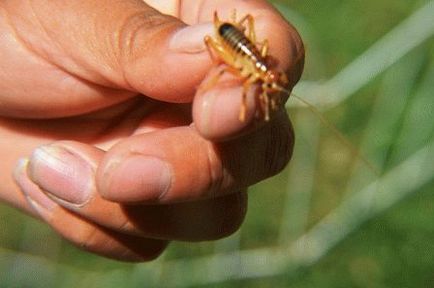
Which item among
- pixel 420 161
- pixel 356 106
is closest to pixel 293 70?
pixel 420 161

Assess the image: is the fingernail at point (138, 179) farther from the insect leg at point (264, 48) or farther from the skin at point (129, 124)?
the insect leg at point (264, 48)

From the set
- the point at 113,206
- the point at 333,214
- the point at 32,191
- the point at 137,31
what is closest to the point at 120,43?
the point at 137,31

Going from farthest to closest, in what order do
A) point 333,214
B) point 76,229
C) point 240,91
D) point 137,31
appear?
point 333,214 < point 76,229 < point 137,31 < point 240,91

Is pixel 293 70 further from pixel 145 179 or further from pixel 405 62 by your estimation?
pixel 405 62

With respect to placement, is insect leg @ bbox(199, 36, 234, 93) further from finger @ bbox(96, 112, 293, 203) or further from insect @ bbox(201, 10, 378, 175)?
finger @ bbox(96, 112, 293, 203)

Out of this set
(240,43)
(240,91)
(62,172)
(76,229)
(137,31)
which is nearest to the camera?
(240,91)

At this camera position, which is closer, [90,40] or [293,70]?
[293,70]

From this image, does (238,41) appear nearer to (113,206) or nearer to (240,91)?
(240,91)
